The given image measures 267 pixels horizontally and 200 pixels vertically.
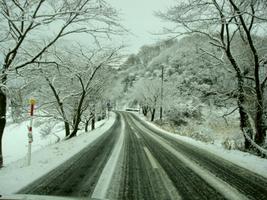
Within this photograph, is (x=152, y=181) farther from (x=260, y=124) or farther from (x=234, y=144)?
(x=234, y=144)

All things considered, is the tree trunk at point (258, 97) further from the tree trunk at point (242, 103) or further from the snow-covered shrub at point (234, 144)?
the snow-covered shrub at point (234, 144)

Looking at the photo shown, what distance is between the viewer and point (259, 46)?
11883 millimetres

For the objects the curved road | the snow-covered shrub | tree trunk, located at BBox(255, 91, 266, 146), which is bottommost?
the snow-covered shrub

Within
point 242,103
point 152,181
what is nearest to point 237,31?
point 242,103

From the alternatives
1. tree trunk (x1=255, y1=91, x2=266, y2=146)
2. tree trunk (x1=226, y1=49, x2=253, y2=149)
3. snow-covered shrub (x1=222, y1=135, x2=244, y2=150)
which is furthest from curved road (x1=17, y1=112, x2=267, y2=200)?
snow-covered shrub (x1=222, y1=135, x2=244, y2=150)

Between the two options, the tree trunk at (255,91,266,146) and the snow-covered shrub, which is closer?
the tree trunk at (255,91,266,146)

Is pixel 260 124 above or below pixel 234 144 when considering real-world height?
above

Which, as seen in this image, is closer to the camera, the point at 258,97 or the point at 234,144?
the point at 258,97

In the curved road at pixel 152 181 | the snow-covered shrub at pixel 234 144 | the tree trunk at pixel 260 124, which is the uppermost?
the tree trunk at pixel 260 124

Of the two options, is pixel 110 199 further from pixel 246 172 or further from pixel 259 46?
pixel 259 46

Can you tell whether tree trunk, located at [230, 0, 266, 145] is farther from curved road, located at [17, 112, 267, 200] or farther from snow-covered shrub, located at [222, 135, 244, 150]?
curved road, located at [17, 112, 267, 200]

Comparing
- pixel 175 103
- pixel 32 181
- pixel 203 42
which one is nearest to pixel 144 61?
pixel 175 103

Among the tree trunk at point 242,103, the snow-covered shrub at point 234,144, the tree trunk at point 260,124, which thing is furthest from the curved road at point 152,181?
the snow-covered shrub at point 234,144

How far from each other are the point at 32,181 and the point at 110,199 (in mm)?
2238
